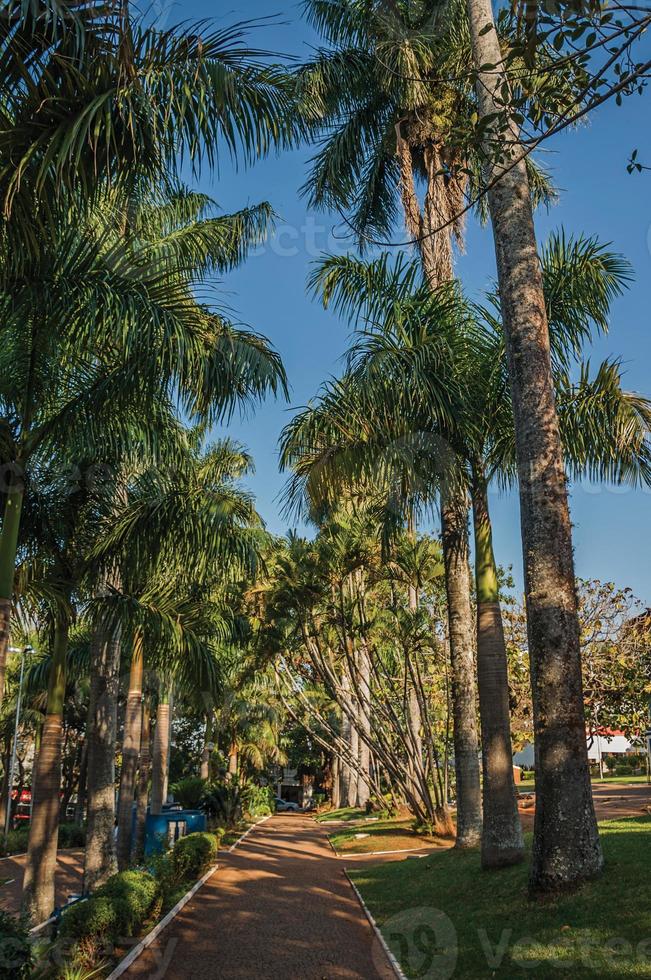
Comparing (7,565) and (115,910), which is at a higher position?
(7,565)

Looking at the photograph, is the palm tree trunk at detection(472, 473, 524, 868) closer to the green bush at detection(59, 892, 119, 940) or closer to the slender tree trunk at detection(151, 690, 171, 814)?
the green bush at detection(59, 892, 119, 940)

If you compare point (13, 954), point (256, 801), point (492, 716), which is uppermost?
point (492, 716)

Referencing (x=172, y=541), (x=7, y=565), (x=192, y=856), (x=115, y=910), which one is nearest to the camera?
(x=7, y=565)

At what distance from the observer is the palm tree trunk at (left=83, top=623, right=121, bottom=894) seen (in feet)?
43.8

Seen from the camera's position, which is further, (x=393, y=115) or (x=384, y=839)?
(x=384, y=839)

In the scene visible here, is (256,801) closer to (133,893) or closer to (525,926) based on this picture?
(133,893)

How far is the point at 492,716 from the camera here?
1160cm

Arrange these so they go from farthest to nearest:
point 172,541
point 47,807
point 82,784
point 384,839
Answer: point 82,784, point 384,839, point 172,541, point 47,807

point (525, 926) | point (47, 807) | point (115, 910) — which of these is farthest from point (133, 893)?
point (525, 926)

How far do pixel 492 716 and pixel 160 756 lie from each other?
1477cm

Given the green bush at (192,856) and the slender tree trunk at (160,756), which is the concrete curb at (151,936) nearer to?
the green bush at (192,856)

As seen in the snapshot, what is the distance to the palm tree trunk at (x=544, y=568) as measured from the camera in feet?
24.9

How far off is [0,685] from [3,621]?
1.99 ft

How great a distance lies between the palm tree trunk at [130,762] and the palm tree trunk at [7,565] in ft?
27.1
